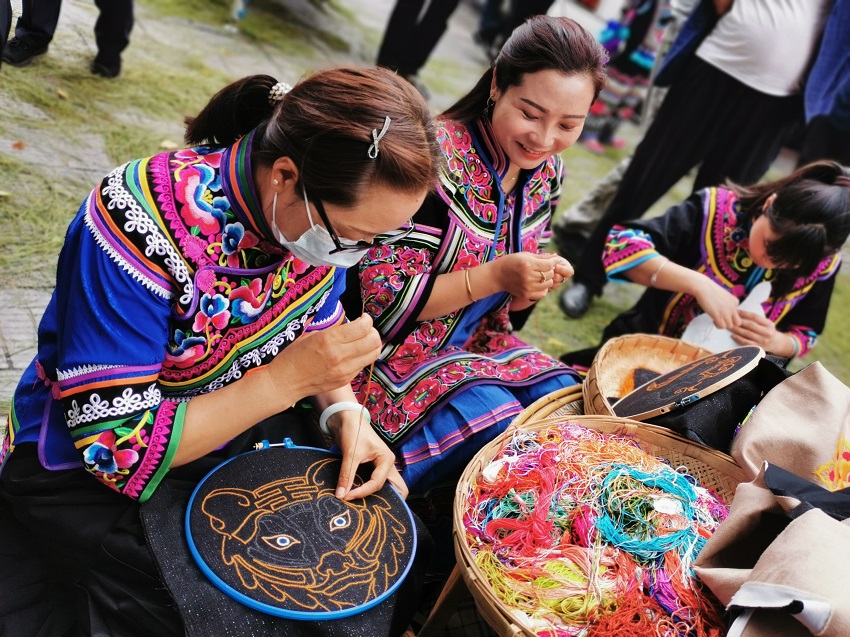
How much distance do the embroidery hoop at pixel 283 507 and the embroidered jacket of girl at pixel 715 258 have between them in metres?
1.44

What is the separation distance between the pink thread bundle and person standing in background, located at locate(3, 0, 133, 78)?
2234mm

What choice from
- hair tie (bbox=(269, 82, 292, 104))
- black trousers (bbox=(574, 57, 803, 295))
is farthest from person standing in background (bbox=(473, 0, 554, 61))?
hair tie (bbox=(269, 82, 292, 104))

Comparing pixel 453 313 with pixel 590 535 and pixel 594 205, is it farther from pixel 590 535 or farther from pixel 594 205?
pixel 594 205

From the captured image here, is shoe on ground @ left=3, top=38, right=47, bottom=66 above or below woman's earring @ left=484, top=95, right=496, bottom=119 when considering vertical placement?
below

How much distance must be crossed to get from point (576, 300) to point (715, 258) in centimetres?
131

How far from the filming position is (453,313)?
2.10 meters

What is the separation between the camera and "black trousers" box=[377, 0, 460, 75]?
505cm

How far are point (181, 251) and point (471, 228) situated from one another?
94 centimetres

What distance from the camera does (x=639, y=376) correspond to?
2.26m

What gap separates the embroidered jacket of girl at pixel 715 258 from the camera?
253 centimetres

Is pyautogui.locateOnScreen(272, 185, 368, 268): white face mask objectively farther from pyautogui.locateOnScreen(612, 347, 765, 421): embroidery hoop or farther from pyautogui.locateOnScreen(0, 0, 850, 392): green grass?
pyautogui.locateOnScreen(0, 0, 850, 392): green grass

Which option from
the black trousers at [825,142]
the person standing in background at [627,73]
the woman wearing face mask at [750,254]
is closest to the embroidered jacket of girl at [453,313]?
the woman wearing face mask at [750,254]

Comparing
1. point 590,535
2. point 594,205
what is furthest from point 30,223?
point 594,205

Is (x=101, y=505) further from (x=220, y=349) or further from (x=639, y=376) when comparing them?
(x=639, y=376)
